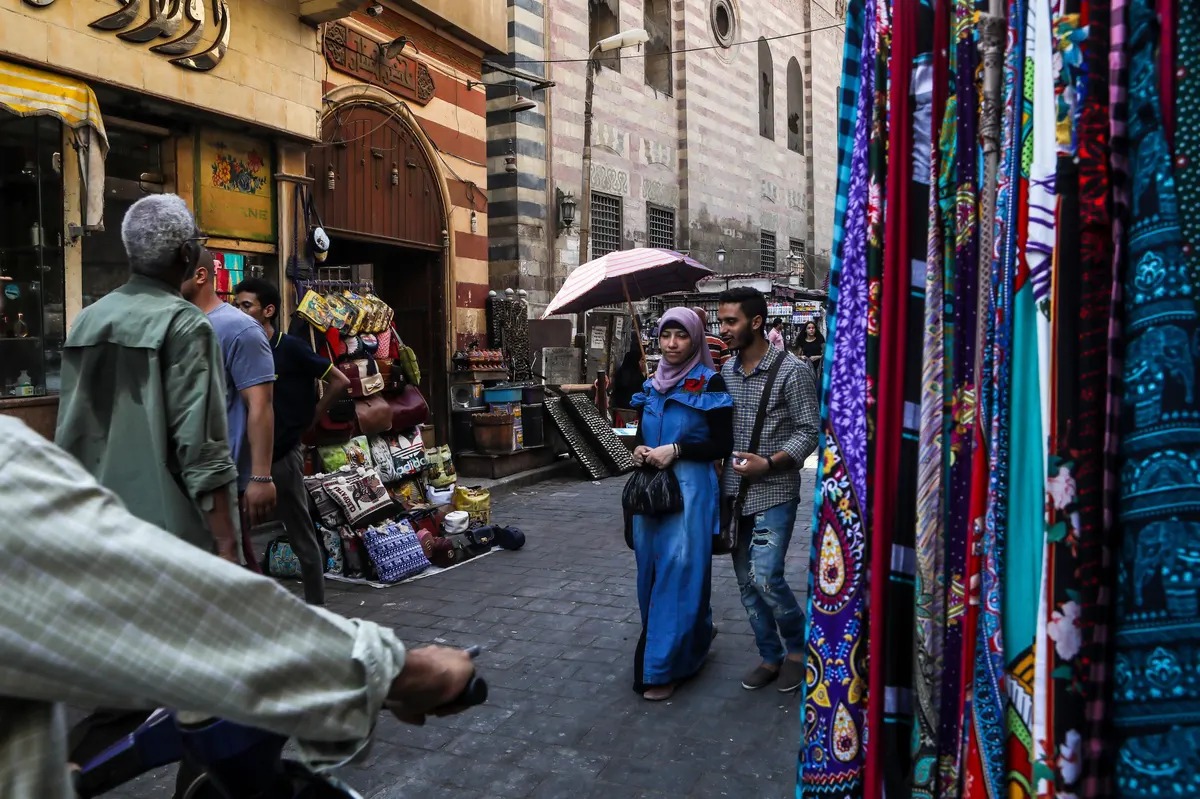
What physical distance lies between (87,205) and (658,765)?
5.66 meters

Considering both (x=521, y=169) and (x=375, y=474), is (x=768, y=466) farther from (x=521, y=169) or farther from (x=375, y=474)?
(x=521, y=169)

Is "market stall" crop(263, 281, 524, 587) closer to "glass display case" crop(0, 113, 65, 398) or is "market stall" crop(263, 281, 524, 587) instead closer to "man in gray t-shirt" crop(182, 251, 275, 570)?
"glass display case" crop(0, 113, 65, 398)

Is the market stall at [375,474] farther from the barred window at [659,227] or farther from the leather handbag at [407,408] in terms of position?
the barred window at [659,227]

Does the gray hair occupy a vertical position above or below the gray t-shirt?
above

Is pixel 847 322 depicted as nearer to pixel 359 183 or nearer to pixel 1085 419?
pixel 1085 419

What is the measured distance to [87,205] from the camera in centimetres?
655

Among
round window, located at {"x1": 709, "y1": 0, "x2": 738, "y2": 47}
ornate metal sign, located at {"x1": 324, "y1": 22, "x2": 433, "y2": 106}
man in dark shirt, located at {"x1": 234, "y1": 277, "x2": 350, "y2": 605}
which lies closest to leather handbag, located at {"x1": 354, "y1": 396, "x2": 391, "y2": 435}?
man in dark shirt, located at {"x1": 234, "y1": 277, "x2": 350, "y2": 605}

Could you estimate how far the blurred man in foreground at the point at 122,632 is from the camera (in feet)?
3.04

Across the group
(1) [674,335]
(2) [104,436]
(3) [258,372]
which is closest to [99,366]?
(2) [104,436]

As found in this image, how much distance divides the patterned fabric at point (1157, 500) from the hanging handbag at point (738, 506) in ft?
10.2

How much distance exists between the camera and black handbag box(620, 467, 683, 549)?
4273 millimetres

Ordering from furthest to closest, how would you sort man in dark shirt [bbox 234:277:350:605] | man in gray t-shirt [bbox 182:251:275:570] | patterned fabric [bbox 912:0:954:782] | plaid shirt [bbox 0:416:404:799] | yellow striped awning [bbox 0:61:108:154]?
1. yellow striped awning [bbox 0:61:108:154]
2. man in dark shirt [bbox 234:277:350:605]
3. man in gray t-shirt [bbox 182:251:275:570]
4. patterned fabric [bbox 912:0:954:782]
5. plaid shirt [bbox 0:416:404:799]

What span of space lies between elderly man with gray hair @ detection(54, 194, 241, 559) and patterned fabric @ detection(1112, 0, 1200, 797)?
269cm

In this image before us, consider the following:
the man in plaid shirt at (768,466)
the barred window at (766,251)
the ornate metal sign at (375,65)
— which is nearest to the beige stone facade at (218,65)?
the ornate metal sign at (375,65)
